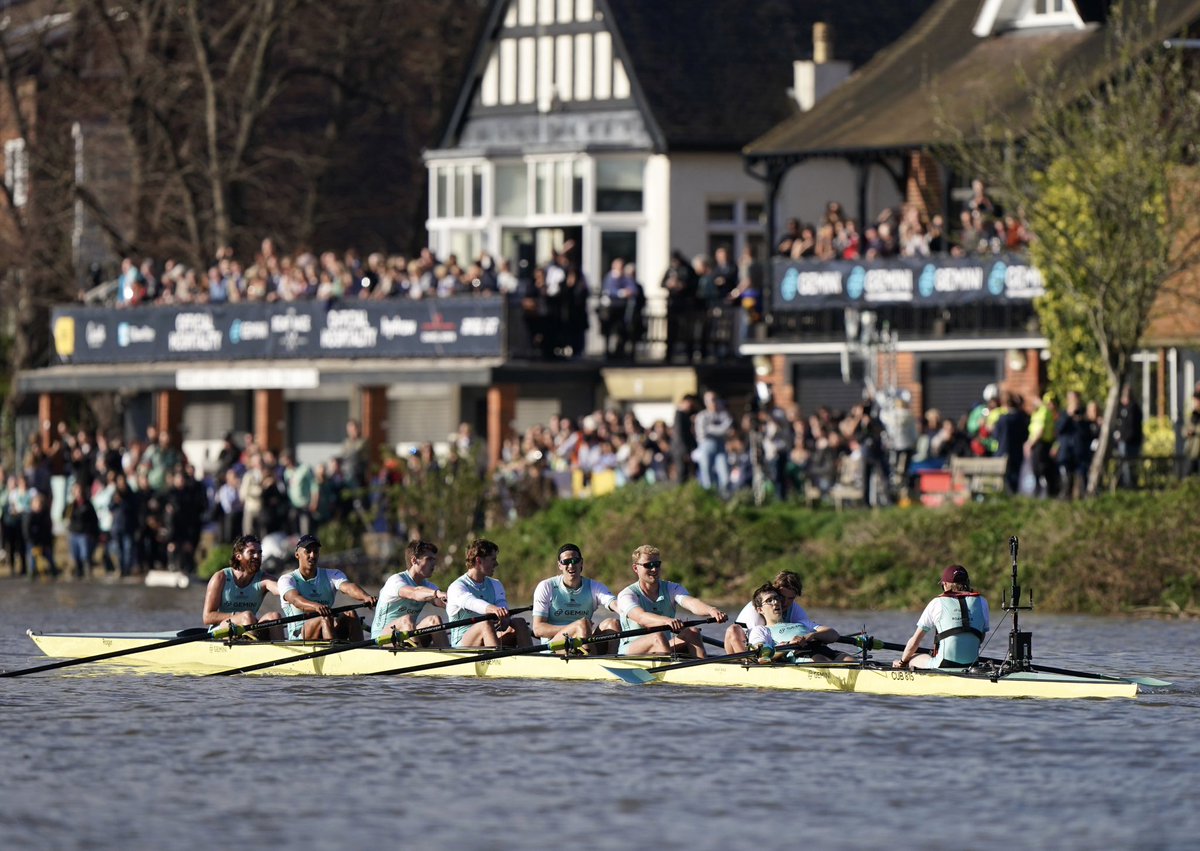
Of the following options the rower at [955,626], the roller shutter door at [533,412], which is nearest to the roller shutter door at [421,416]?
the roller shutter door at [533,412]

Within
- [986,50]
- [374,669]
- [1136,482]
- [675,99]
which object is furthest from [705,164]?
[374,669]

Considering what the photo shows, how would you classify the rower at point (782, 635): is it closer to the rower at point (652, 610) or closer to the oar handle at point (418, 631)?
the rower at point (652, 610)

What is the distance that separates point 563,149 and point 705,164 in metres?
A: 2.61

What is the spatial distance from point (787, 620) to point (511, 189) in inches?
1121

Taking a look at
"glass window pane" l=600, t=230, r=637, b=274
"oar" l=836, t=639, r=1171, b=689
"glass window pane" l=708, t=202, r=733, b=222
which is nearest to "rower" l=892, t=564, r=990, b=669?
"oar" l=836, t=639, r=1171, b=689

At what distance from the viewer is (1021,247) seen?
3903 centimetres

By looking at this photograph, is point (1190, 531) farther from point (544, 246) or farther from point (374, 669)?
point (544, 246)

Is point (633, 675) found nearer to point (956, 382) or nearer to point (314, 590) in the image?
point (314, 590)

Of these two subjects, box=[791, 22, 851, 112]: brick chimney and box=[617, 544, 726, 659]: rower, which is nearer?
box=[617, 544, 726, 659]: rower

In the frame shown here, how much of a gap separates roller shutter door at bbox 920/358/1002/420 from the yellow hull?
57.9ft

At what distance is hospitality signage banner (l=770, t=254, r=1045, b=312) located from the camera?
1572 inches

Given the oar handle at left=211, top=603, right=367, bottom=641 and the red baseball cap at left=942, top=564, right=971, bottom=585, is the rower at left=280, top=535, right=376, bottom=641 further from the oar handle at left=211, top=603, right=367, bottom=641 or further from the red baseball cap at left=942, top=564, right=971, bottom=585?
the red baseball cap at left=942, top=564, right=971, bottom=585

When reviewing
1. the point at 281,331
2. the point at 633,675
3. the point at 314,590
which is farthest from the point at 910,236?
the point at 633,675

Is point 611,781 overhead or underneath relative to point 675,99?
underneath
